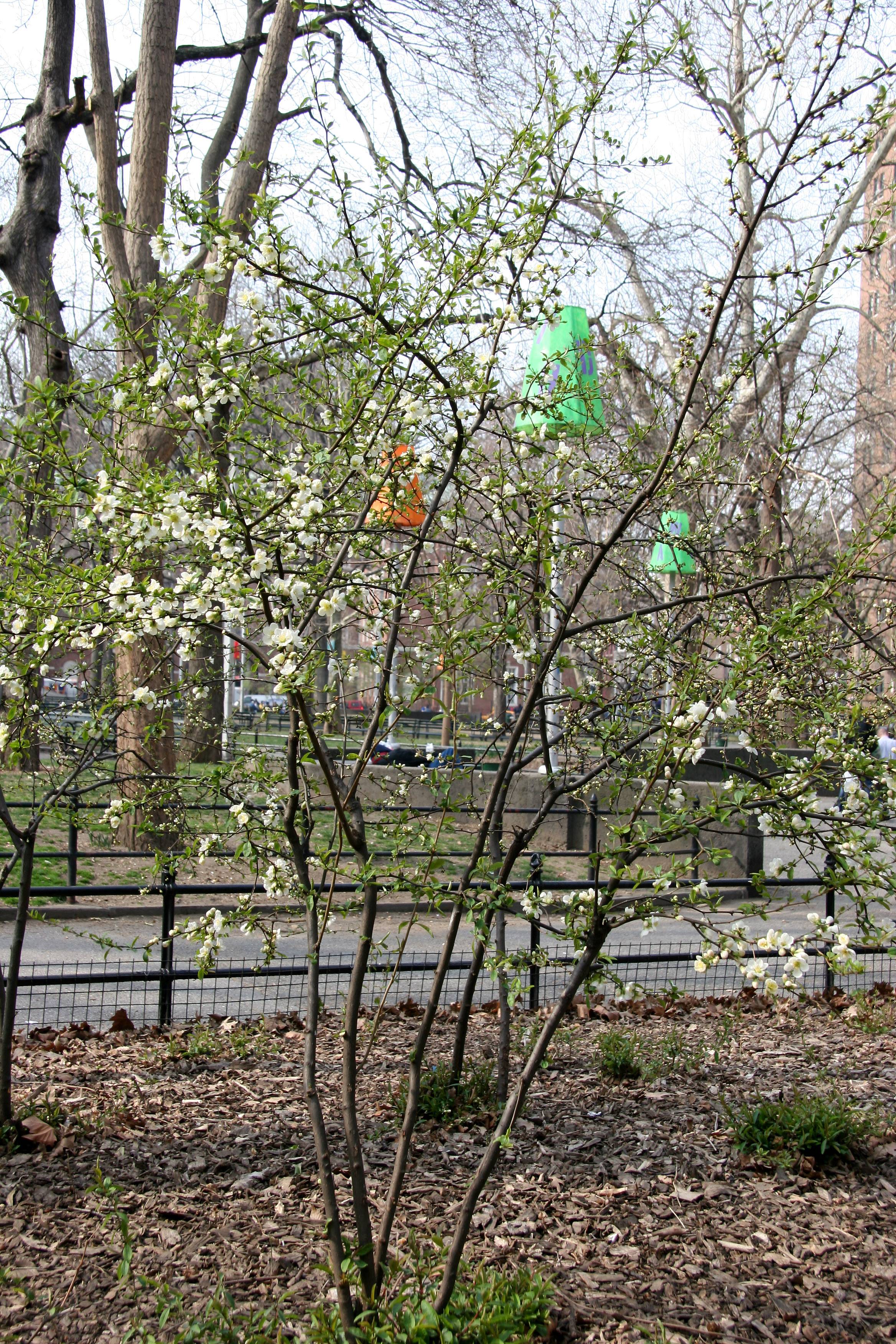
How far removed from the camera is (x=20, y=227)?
33.4ft

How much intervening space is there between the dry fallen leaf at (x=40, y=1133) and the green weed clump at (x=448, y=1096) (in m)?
1.28

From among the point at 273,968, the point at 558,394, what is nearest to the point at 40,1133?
the point at 273,968

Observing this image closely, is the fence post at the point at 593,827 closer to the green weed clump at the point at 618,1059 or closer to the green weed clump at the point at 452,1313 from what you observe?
the green weed clump at the point at 618,1059

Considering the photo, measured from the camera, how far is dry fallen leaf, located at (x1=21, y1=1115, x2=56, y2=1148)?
3.77m

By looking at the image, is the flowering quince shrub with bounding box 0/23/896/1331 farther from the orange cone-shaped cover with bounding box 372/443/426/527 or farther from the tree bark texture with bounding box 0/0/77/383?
the tree bark texture with bounding box 0/0/77/383

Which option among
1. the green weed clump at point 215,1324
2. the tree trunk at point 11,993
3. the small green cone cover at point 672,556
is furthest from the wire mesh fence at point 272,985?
the small green cone cover at point 672,556

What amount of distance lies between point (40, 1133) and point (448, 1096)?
1.54 metres

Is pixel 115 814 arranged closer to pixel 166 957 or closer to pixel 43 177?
pixel 166 957

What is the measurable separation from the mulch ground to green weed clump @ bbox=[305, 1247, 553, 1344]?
146 mm

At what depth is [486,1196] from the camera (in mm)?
3578

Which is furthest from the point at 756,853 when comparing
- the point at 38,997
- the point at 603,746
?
the point at 603,746

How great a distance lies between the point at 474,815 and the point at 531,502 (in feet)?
3.74

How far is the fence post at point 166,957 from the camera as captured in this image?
5.19 m

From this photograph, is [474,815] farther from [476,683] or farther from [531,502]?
[531,502]
